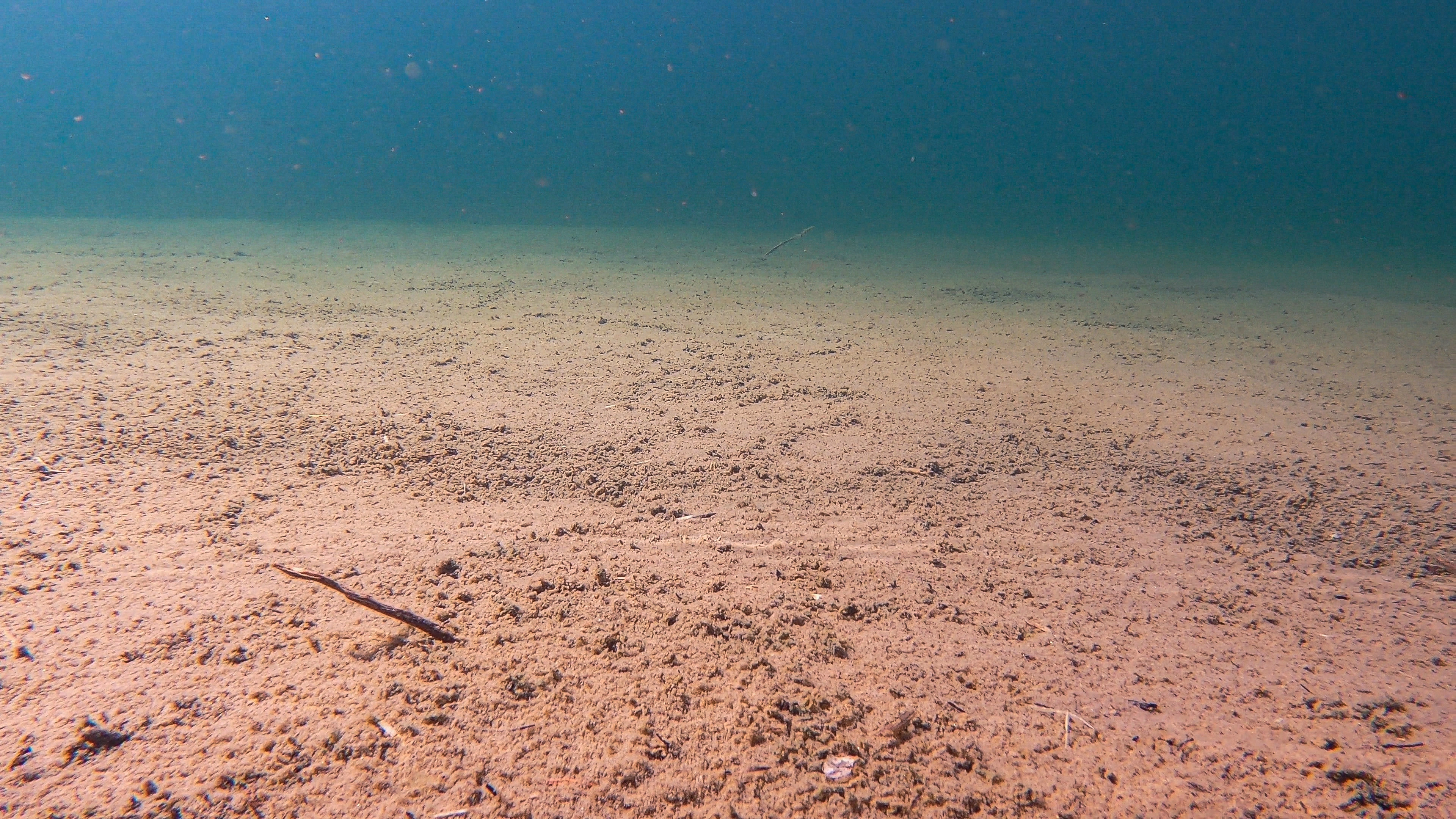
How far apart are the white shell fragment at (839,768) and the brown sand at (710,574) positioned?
0.04 ft

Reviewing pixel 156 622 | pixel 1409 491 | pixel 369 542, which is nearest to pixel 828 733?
pixel 369 542

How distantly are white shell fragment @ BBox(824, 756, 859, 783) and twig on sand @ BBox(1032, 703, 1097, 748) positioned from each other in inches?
16.3

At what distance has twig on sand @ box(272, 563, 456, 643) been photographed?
1406 mm

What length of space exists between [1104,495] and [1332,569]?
60cm

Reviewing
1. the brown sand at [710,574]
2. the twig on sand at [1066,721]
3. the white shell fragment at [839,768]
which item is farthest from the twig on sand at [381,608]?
the twig on sand at [1066,721]

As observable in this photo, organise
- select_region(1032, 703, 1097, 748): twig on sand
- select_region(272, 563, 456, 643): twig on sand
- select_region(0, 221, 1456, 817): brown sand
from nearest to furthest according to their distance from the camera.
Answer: select_region(0, 221, 1456, 817): brown sand < select_region(1032, 703, 1097, 748): twig on sand < select_region(272, 563, 456, 643): twig on sand

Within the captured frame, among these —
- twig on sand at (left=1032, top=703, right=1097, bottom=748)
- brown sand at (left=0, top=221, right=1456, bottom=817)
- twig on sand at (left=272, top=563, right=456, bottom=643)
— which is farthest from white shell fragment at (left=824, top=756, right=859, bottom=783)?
twig on sand at (left=272, top=563, right=456, bottom=643)

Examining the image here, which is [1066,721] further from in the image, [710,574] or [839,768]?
[710,574]

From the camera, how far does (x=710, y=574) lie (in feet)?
5.66

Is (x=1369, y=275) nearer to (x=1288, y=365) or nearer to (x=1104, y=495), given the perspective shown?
(x=1288, y=365)

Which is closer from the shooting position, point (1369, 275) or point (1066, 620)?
point (1066, 620)

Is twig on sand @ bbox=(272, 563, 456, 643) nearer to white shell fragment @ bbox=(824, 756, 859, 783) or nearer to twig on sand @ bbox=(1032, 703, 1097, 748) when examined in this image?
white shell fragment @ bbox=(824, 756, 859, 783)

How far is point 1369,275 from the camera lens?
777cm

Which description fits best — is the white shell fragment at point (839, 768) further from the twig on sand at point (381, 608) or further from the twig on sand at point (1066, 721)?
the twig on sand at point (381, 608)
